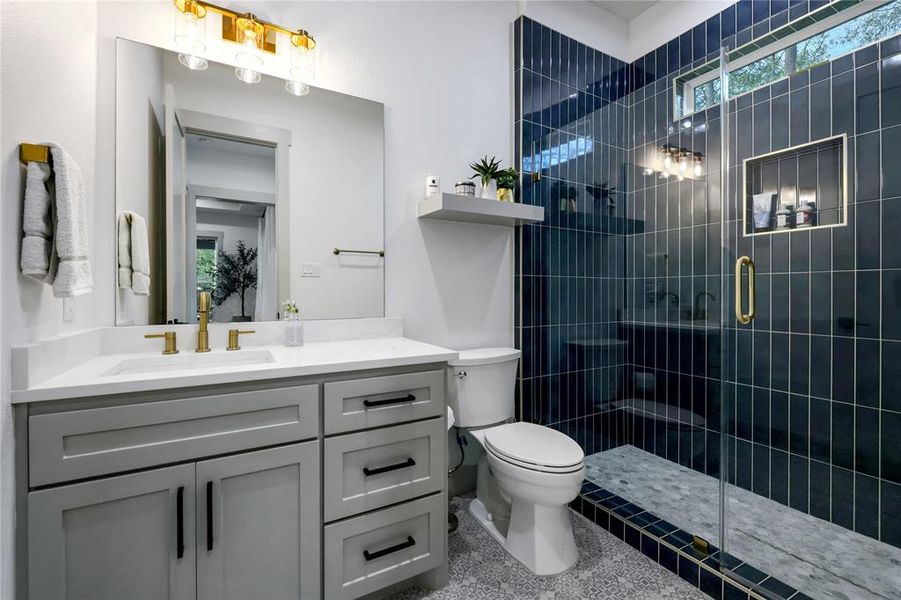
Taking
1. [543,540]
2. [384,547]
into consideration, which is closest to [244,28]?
[384,547]

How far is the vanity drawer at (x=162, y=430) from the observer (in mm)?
930

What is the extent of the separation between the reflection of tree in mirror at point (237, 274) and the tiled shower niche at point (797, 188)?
2258 millimetres

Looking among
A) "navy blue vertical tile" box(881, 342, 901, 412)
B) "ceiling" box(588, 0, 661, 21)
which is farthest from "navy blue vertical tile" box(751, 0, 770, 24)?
"navy blue vertical tile" box(881, 342, 901, 412)

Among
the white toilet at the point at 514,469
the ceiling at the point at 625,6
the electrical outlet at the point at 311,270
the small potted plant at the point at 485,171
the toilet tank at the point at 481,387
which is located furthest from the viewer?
the ceiling at the point at 625,6

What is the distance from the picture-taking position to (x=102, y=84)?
141 centimetres

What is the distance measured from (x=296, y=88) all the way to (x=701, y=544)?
8.07ft

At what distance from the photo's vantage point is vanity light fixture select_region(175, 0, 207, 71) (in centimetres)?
150

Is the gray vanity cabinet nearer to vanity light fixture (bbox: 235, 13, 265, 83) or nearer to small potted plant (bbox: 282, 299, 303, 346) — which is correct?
→ small potted plant (bbox: 282, 299, 303, 346)

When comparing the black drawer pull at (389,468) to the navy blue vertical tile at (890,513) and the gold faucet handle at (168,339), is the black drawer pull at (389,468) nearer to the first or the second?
the gold faucet handle at (168,339)

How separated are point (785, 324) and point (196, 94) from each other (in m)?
2.72

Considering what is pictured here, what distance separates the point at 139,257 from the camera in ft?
4.73

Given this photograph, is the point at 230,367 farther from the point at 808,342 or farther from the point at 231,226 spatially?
the point at 808,342

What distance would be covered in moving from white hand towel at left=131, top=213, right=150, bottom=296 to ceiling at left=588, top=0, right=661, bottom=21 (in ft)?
9.27

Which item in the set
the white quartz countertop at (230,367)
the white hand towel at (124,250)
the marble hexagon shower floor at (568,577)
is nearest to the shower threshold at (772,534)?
the marble hexagon shower floor at (568,577)
